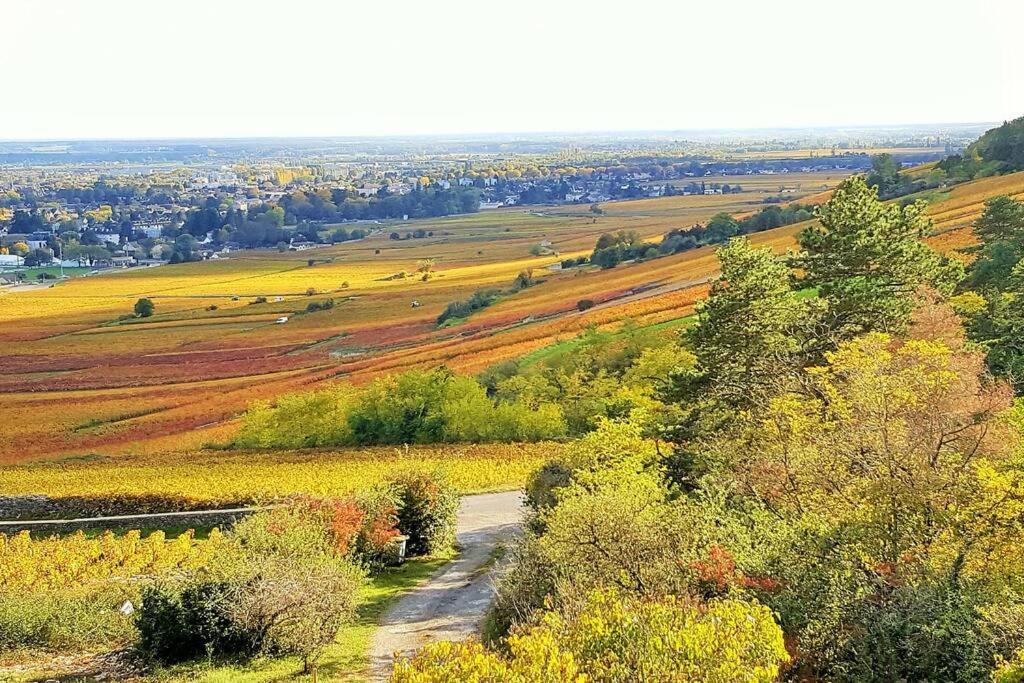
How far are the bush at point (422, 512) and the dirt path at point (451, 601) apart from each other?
2.74ft

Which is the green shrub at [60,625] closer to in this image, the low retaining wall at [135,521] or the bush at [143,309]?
the low retaining wall at [135,521]

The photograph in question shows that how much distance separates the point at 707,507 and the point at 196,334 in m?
78.1

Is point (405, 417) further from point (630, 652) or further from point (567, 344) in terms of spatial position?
point (630, 652)

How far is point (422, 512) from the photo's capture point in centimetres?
2652

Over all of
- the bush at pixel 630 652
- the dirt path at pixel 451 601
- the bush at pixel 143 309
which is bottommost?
the bush at pixel 143 309

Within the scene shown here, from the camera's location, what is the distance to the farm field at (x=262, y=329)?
5856 centimetres

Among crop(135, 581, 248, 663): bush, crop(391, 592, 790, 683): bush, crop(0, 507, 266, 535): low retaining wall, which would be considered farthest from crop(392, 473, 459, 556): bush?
crop(391, 592, 790, 683): bush

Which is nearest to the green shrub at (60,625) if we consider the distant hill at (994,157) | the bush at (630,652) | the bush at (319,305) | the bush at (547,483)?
the bush at (547,483)

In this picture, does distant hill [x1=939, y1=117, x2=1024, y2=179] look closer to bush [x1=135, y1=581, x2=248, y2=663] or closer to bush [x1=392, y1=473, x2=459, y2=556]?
bush [x1=392, y1=473, x2=459, y2=556]

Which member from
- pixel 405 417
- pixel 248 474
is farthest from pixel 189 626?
pixel 405 417

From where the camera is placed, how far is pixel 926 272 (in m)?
→ 34.6

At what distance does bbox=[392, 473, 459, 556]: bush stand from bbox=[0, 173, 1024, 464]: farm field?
25449mm

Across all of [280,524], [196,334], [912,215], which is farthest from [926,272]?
[196,334]

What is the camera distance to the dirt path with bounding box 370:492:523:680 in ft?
64.4
